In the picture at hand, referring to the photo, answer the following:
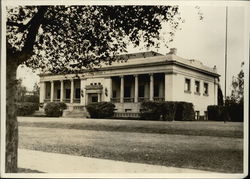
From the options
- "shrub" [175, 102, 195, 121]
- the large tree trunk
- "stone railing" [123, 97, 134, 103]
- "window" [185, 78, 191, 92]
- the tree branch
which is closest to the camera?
the large tree trunk

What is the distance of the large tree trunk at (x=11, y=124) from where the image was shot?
725cm

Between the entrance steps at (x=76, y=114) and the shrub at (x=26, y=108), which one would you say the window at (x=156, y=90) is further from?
the shrub at (x=26, y=108)

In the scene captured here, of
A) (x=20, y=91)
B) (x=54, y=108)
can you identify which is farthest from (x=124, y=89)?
(x=20, y=91)

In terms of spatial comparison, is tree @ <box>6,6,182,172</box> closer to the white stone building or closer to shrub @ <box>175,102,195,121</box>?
the white stone building

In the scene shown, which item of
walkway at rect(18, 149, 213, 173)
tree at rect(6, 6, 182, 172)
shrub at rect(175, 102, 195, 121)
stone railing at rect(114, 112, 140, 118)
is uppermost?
Answer: tree at rect(6, 6, 182, 172)

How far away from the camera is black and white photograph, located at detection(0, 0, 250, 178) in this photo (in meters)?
7.39

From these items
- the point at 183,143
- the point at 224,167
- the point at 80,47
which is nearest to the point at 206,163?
the point at 224,167

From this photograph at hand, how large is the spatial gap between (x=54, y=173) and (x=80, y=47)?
2617mm

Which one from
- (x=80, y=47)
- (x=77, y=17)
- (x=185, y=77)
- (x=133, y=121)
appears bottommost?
(x=133, y=121)

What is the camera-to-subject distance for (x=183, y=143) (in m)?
8.66

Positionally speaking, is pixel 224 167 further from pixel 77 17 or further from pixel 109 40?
pixel 77 17

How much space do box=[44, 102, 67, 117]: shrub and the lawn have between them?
0.19m

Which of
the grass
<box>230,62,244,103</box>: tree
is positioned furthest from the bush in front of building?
<box>230,62,244,103</box>: tree

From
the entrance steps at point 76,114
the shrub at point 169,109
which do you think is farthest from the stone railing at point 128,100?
the entrance steps at point 76,114
